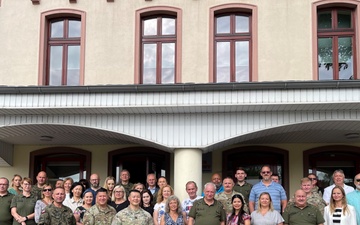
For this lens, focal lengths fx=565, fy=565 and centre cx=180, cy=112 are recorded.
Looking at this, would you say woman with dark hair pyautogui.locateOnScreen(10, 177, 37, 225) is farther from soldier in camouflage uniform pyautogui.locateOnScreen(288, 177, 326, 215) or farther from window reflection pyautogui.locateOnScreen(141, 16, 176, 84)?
window reflection pyautogui.locateOnScreen(141, 16, 176, 84)

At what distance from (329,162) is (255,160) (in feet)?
5.35

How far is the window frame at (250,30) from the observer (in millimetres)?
12016

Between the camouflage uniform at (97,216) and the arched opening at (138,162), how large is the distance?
5289 mm

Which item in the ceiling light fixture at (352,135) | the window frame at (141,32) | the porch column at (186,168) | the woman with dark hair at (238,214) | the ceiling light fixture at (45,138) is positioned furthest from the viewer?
the window frame at (141,32)

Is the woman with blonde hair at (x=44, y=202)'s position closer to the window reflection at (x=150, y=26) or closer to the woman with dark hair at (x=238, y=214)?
the woman with dark hair at (x=238, y=214)

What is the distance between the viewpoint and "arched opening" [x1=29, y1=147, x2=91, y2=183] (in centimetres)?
1300

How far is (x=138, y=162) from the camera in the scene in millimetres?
13039

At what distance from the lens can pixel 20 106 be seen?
32.3 feet

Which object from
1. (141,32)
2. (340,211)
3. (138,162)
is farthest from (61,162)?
(340,211)

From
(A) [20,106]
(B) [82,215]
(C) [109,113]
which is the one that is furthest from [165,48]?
(B) [82,215]

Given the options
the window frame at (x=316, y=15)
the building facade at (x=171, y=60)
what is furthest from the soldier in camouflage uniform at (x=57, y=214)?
the window frame at (x=316, y=15)

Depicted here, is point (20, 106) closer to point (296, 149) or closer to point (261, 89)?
point (261, 89)

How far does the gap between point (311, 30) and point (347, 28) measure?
856mm

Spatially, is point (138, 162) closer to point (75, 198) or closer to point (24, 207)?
point (75, 198)
